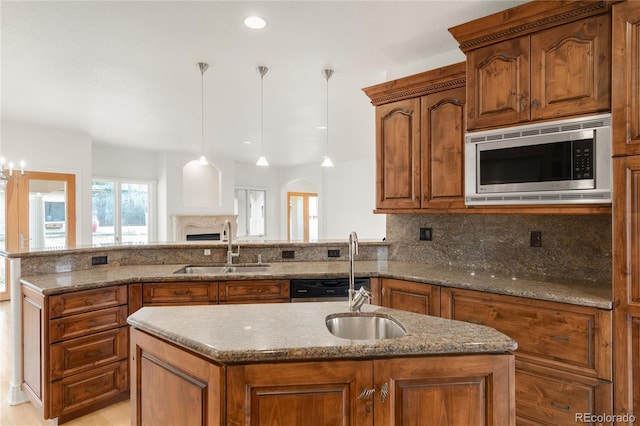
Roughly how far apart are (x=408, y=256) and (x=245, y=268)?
152 cm

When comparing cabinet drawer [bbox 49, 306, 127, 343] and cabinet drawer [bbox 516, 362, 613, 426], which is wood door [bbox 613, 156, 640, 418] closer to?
cabinet drawer [bbox 516, 362, 613, 426]

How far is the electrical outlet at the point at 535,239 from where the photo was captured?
8.92ft

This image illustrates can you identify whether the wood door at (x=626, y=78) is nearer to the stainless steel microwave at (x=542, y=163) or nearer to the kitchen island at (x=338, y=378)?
the stainless steel microwave at (x=542, y=163)

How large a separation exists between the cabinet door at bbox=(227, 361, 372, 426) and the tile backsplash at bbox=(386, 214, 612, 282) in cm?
205

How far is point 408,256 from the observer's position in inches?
137

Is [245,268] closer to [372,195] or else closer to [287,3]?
[287,3]

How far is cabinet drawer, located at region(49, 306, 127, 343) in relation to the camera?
8.07 ft

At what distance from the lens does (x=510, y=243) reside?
2871 millimetres

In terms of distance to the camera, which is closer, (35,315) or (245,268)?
(35,315)

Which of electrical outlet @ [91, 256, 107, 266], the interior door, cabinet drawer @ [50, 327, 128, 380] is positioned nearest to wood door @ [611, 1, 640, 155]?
cabinet drawer @ [50, 327, 128, 380]

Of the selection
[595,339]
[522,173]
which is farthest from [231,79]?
[595,339]

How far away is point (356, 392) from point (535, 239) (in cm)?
214

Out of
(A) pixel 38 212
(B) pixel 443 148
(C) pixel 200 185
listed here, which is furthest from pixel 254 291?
(C) pixel 200 185

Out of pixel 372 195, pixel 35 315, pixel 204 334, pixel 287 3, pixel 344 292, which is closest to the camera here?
pixel 204 334
